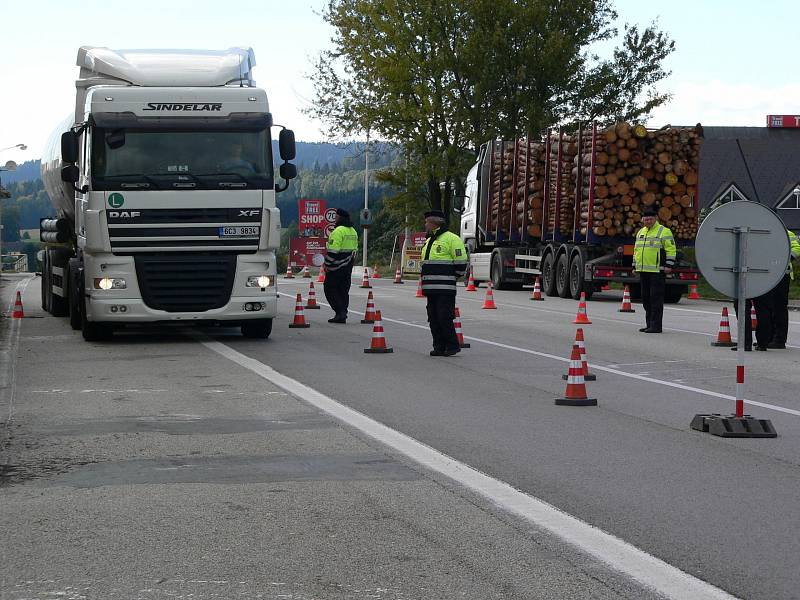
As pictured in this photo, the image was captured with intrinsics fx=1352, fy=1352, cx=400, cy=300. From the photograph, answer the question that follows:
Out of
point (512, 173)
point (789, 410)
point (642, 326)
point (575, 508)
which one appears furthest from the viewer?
point (512, 173)

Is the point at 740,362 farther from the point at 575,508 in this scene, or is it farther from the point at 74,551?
the point at 74,551

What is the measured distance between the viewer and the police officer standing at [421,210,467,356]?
15828 millimetres

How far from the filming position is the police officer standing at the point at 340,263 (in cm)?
2159

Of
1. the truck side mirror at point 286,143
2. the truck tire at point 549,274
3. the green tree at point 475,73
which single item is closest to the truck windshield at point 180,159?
the truck side mirror at point 286,143

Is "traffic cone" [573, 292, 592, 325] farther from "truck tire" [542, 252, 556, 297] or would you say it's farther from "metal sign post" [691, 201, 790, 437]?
"metal sign post" [691, 201, 790, 437]

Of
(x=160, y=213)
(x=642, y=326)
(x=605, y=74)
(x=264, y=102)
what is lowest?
(x=642, y=326)

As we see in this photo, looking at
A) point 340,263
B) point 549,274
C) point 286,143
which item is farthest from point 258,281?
point 549,274

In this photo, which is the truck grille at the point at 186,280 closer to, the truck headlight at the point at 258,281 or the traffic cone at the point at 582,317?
the truck headlight at the point at 258,281

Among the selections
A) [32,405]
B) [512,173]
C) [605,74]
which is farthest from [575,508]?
[605,74]

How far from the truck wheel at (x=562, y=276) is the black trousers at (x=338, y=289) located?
10.8 meters

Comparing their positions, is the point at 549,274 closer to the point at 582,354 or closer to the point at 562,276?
the point at 562,276

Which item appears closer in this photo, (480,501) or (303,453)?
(480,501)

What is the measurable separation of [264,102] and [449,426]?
325 inches

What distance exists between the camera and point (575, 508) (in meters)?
6.86
